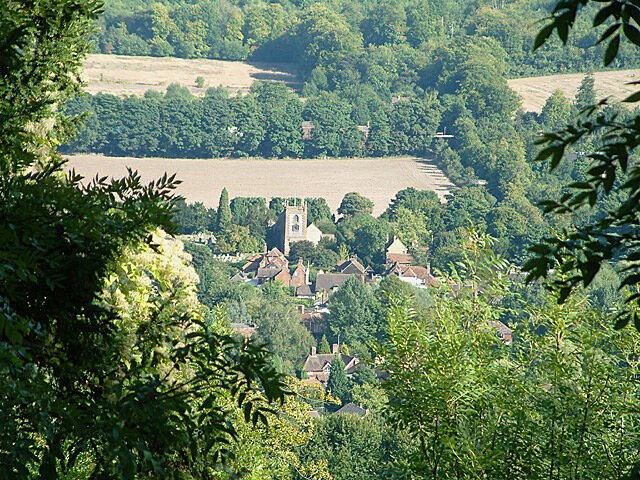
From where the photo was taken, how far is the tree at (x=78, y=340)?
7.73ft

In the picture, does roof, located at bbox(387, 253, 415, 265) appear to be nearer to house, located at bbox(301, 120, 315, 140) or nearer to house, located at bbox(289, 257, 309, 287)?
house, located at bbox(289, 257, 309, 287)

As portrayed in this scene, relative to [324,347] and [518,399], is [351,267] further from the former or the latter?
[518,399]

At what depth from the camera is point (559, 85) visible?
78.4 metres

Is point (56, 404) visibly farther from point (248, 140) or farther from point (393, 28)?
point (393, 28)

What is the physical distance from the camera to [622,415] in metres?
4.36

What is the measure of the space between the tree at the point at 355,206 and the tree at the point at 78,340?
179ft

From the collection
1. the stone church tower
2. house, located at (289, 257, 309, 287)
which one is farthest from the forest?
the stone church tower

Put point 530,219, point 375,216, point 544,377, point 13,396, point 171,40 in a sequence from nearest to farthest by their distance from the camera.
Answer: point 13,396
point 544,377
point 530,219
point 375,216
point 171,40

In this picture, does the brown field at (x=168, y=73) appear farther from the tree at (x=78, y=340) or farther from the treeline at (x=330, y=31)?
the tree at (x=78, y=340)

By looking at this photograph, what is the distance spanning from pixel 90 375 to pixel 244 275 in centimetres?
4753

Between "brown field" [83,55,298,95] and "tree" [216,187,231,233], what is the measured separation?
21440mm

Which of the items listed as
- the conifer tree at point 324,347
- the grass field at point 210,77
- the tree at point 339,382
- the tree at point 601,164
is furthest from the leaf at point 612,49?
the grass field at point 210,77

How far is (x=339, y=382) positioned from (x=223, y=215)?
26.4 metres

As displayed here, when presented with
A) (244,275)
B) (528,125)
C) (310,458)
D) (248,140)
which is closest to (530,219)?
(244,275)
